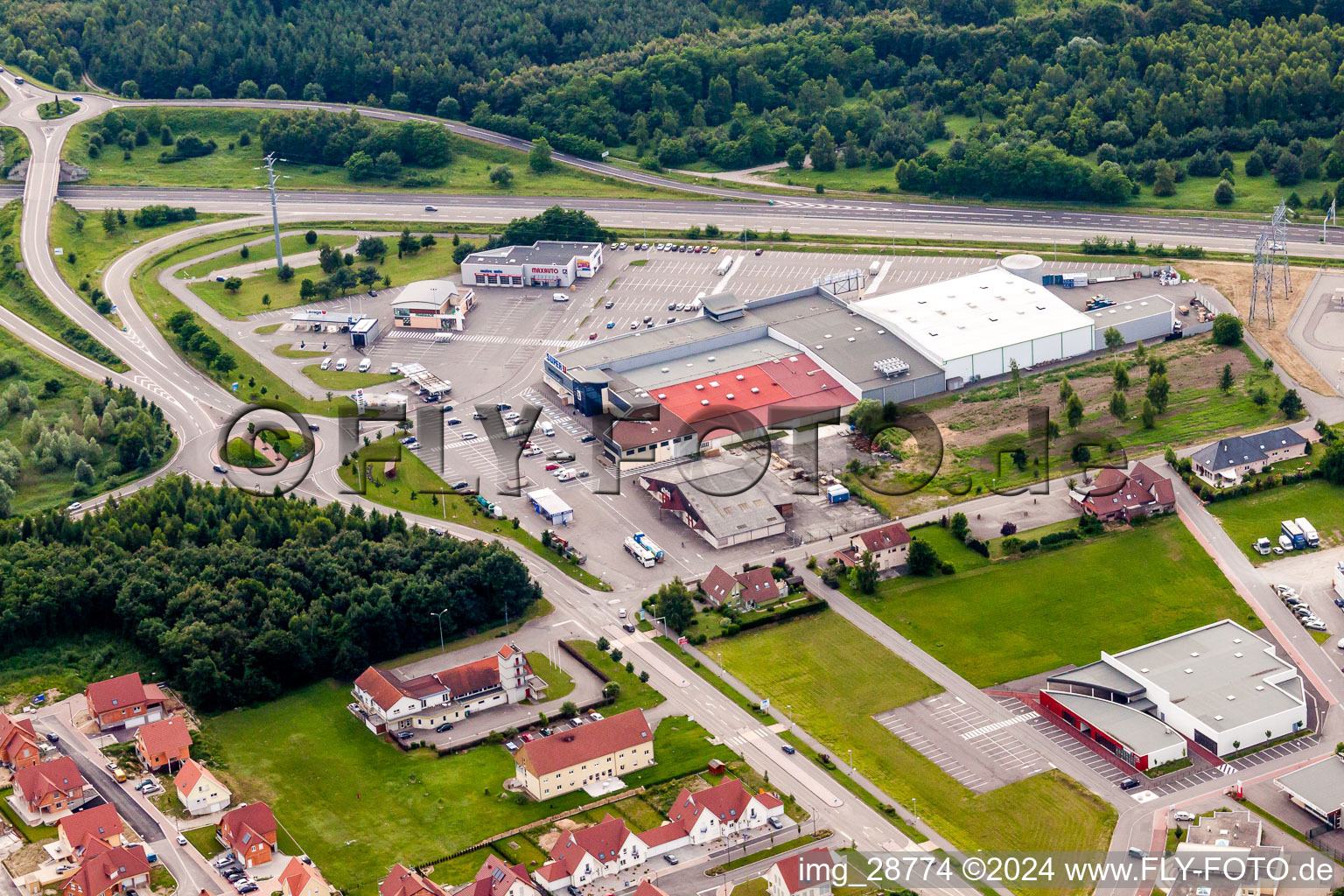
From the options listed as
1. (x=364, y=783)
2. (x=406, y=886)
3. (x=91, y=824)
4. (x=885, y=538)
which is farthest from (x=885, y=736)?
(x=91, y=824)

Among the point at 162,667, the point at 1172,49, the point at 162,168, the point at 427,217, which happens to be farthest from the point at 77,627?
the point at 1172,49

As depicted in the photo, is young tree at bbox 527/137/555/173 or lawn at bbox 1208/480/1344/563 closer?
lawn at bbox 1208/480/1344/563

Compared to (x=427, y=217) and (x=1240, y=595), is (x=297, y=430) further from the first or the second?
(x=1240, y=595)

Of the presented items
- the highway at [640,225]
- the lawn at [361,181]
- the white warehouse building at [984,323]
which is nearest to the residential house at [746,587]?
the highway at [640,225]

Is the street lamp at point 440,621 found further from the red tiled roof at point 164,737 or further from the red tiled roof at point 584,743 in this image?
the red tiled roof at point 164,737

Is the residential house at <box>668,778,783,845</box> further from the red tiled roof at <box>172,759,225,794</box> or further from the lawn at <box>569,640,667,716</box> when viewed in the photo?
the red tiled roof at <box>172,759,225,794</box>

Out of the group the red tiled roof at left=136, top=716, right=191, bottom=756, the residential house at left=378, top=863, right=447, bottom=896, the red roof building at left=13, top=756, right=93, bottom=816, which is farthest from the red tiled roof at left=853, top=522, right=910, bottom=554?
the red roof building at left=13, top=756, right=93, bottom=816
